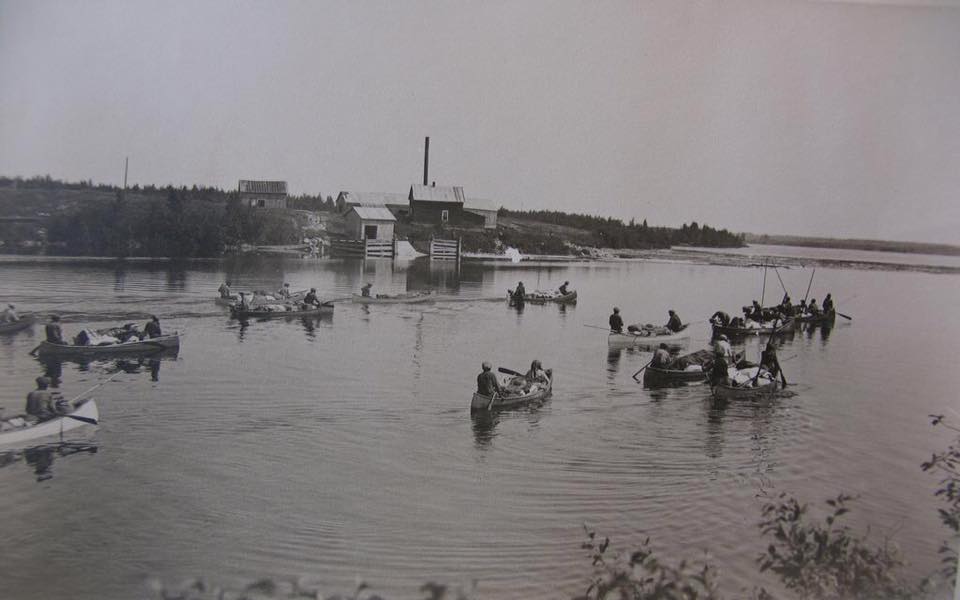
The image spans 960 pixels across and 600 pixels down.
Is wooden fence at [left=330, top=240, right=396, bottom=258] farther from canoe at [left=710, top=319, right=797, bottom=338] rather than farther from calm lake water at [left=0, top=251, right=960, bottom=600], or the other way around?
canoe at [left=710, top=319, right=797, bottom=338]

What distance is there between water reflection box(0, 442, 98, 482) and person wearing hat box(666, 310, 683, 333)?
3.84 m

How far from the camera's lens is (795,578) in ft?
12.3

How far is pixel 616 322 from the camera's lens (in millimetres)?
5145

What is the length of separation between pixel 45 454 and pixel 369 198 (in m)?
2.30

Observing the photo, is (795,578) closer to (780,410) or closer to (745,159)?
(780,410)

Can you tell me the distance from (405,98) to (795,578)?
3.50 metres

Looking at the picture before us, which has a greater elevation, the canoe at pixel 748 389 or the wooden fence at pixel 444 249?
the wooden fence at pixel 444 249

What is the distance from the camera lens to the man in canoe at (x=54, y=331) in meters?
4.11

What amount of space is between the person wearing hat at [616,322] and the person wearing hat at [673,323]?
1.58 feet

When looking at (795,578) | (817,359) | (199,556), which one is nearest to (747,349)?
(817,359)

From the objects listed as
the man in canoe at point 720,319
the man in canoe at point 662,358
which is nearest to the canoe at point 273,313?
the man in canoe at point 662,358

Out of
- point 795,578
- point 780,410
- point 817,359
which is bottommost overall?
point 795,578

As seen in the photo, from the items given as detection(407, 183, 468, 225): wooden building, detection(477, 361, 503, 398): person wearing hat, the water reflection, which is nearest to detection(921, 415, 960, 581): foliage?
detection(477, 361, 503, 398): person wearing hat

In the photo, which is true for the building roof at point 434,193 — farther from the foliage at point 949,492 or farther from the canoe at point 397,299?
the foliage at point 949,492
